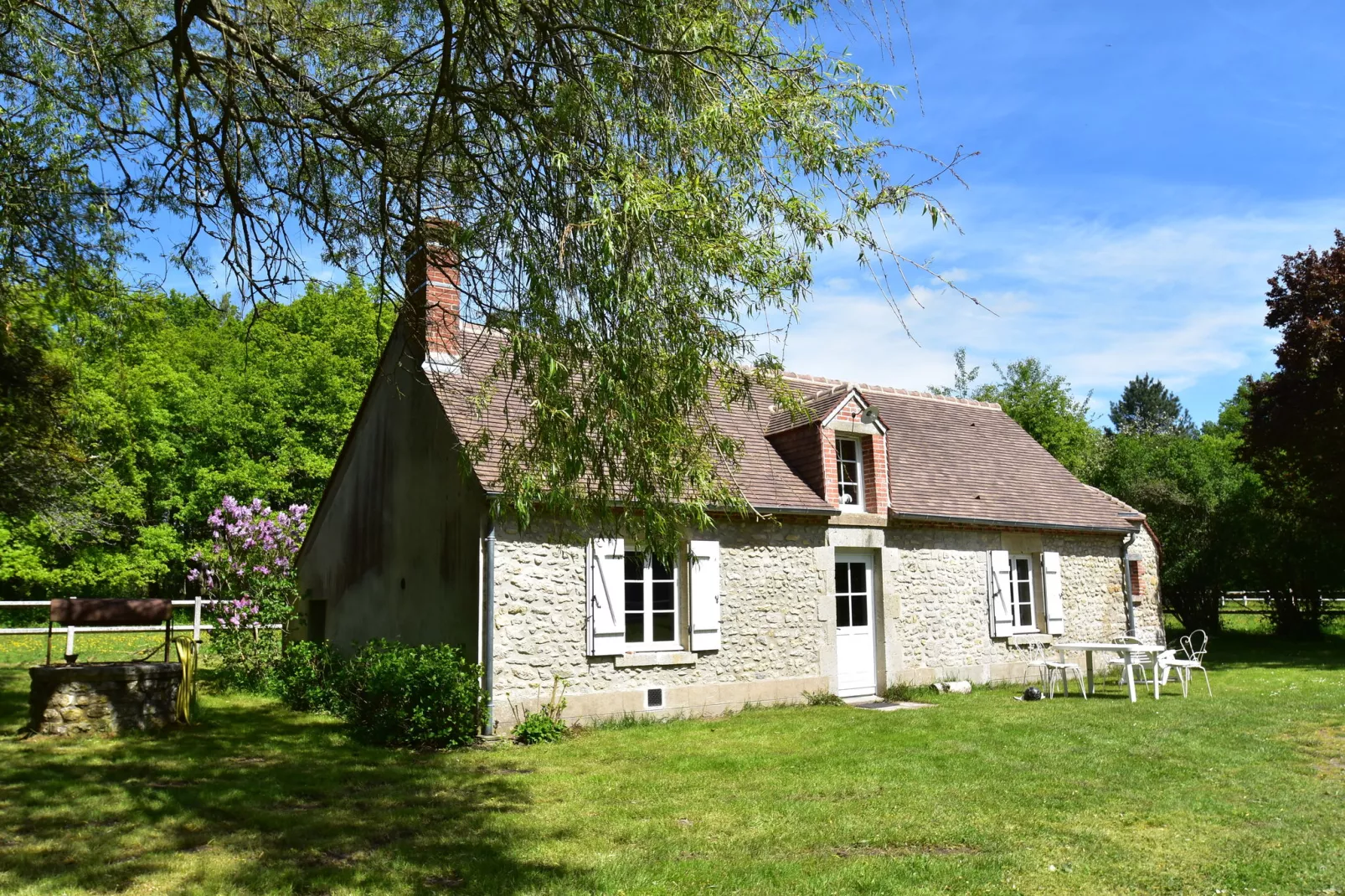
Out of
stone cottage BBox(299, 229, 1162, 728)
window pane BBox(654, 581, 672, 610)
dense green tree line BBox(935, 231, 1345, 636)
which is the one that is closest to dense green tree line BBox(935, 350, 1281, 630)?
dense green tree line BBox(935, 231, 1345, 636)

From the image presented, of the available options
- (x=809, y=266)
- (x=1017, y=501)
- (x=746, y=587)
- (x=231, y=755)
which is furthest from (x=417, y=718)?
(x=1017, y=501)

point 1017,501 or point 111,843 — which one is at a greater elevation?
point 1017,501

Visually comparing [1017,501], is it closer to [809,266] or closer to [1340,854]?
[1340,854]

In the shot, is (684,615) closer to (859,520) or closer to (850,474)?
(859,520)

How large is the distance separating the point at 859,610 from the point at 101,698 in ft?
29.6

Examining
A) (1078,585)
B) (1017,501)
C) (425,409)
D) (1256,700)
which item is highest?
(425,409)

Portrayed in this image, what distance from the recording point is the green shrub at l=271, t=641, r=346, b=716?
11078 millimetres

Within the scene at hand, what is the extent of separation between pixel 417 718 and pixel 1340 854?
7229 millimetres

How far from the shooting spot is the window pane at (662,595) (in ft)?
34.8

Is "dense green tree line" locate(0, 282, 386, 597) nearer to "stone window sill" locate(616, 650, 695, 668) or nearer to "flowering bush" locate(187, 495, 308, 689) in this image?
"flowering bush" locate(187, 495, 308, 689)

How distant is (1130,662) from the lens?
11555mm

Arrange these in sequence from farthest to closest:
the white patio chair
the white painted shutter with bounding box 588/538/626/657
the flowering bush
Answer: the flowering bush → the white patio chair → the white painted shutter with bounding box 588/538/626/657

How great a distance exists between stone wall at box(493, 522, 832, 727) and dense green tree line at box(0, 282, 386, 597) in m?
13.9

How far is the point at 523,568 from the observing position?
961cm
